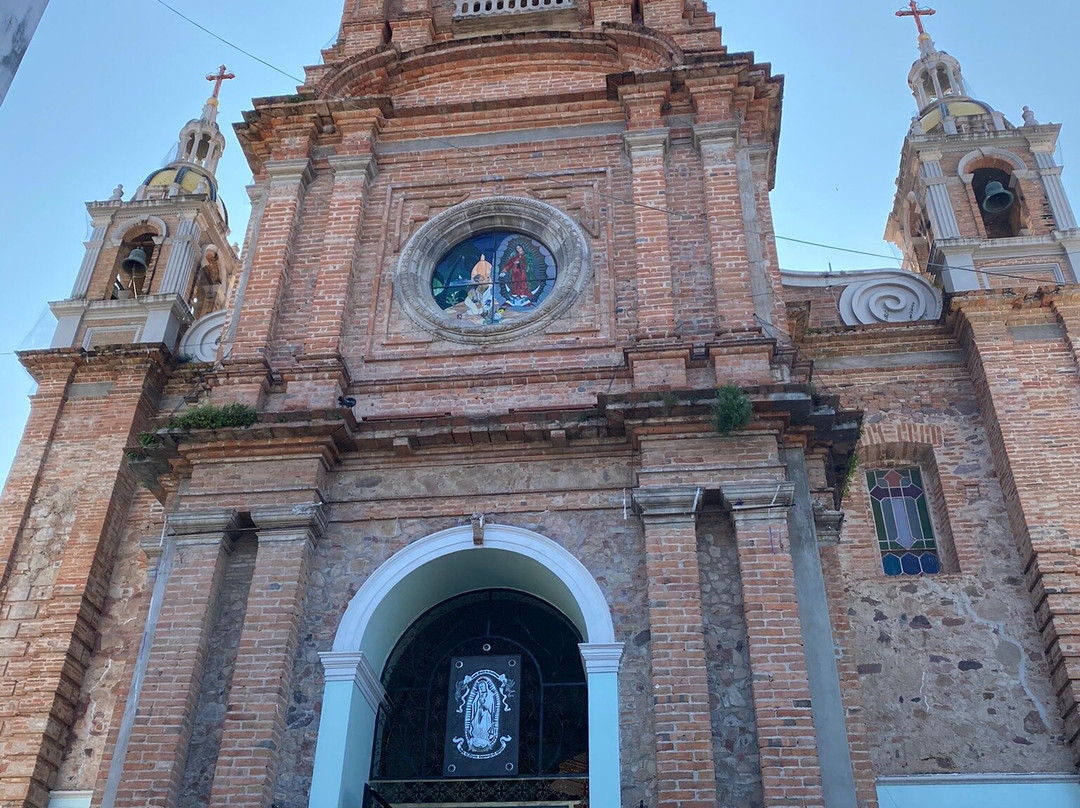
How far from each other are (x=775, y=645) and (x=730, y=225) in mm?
4891

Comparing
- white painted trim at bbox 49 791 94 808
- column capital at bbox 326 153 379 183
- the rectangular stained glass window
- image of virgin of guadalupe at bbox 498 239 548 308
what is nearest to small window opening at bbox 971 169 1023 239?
the rectangular stained glass window

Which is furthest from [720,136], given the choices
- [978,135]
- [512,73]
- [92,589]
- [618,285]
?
[92,589]

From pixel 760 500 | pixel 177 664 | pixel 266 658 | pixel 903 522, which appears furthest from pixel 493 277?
pixel 903 522

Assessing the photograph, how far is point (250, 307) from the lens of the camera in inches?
472

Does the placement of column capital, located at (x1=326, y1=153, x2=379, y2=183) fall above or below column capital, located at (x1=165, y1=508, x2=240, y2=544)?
above

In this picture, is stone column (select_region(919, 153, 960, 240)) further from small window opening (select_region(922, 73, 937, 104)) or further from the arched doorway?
the arched doorway

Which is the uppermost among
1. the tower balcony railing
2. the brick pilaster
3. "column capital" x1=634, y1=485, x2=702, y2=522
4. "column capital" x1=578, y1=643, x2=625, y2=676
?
the tower balcony railing

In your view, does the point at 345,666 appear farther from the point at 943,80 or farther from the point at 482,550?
the point at 943,80

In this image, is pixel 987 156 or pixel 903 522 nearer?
pixel 903 522

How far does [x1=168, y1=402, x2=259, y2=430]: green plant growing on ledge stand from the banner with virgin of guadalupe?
308 centimetres

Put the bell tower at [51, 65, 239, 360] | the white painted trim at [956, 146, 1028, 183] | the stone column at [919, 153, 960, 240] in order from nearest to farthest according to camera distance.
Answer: the stone column at [919, 153, 960, 240], the bell tower at [51, 65, 239, 360], the white painted trim at [956, 146, 1028, 183]

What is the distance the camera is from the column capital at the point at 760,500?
942 cm

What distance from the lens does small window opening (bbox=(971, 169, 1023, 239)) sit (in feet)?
53.5

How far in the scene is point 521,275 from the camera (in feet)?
40.9
